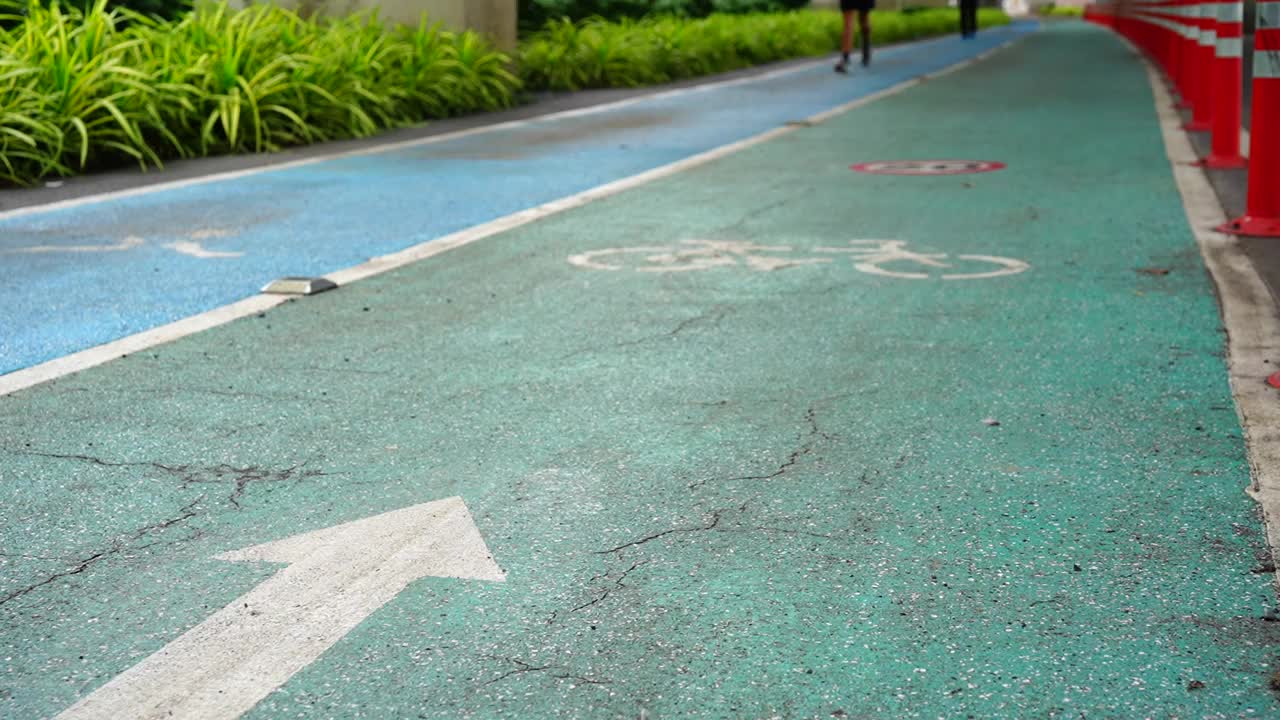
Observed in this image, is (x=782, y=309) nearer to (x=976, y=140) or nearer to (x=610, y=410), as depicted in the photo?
(x=610, y=410)

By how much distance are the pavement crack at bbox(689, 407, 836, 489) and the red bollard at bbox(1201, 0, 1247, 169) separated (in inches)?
272

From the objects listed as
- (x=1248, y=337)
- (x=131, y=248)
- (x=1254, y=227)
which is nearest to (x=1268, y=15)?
(x=1254, y=227)

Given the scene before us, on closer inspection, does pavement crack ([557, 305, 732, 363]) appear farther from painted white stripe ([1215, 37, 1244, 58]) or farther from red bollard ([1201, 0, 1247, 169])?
painted white stripe ([1215, 37, 1244, 58])

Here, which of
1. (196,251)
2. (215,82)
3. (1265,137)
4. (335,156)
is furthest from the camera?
(215,82)

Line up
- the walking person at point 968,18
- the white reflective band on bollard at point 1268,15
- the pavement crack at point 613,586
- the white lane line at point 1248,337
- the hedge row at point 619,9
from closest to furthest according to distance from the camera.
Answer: the pavement crack at point 613,586, the white lane line at point 1248,337, the white reflective band on bollard at point 1268,15, the hedge row at point 619,9, the walking person at point 968,18

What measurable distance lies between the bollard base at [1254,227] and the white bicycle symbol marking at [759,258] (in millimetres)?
1394

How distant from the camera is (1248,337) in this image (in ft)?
17.2

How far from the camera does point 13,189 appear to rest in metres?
9.81

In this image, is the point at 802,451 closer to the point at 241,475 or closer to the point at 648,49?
the point at 241,475

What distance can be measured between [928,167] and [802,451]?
22.9 feet

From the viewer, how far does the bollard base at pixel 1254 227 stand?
7.34 m

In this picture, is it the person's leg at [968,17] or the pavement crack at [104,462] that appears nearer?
the pavement crack at [104,462]

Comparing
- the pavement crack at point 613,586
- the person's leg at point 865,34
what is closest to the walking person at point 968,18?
the person's leg at point 865,34

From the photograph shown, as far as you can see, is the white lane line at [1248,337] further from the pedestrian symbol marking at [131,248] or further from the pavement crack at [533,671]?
the pedestrian symbol marking at [131,248]
